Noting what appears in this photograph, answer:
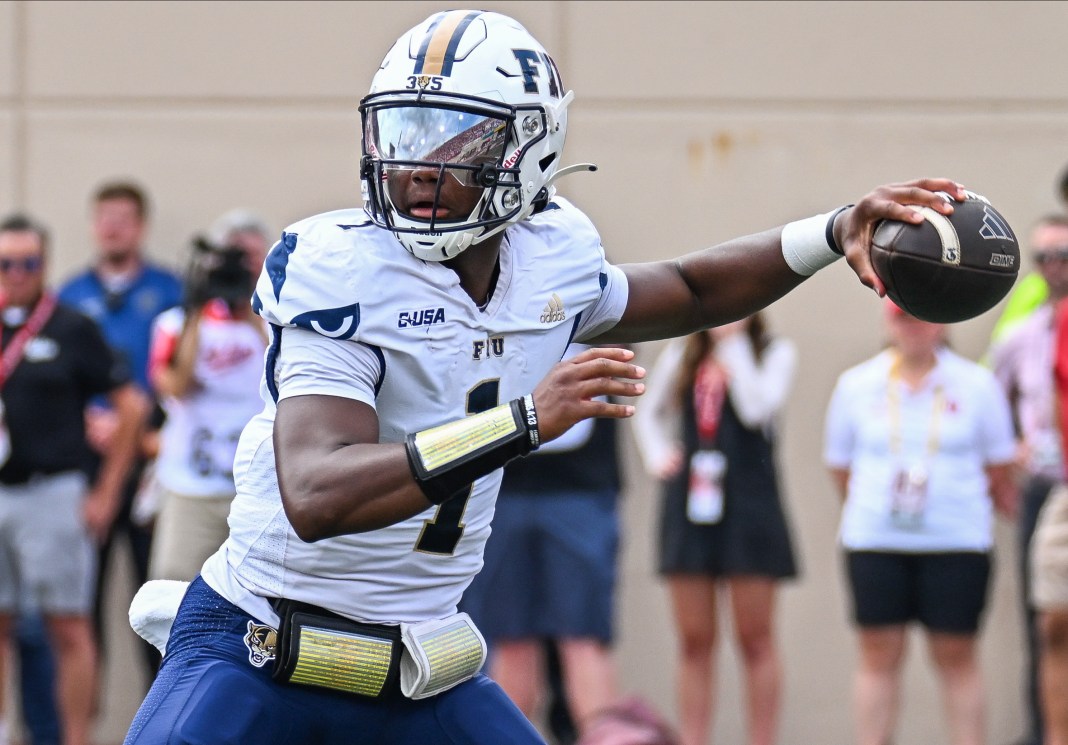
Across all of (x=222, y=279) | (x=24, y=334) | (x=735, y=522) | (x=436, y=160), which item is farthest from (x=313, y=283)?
(x=24, y=334)

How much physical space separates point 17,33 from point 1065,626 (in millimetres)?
4957

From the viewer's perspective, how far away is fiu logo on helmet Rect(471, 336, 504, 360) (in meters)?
3.00

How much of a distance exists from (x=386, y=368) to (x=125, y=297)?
165 inches

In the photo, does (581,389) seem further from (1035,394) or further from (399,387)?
(1035,394)

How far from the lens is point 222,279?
613 cm

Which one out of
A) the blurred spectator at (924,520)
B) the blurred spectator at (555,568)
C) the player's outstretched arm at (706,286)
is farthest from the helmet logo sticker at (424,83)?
the blurred spectator at (924,520)

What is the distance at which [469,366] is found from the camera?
3002mm

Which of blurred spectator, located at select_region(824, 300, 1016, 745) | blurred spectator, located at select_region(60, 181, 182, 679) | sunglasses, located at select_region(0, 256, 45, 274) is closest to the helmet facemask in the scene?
blurred spectator, located at select_region(824, 300, 1016, 745)

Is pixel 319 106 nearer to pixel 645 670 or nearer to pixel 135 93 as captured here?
pixel 135 93

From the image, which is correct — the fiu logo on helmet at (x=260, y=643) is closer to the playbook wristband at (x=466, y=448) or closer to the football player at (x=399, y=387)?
the football player at (x=399, y=387)

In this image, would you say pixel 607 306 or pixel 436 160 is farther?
pixel 607 306

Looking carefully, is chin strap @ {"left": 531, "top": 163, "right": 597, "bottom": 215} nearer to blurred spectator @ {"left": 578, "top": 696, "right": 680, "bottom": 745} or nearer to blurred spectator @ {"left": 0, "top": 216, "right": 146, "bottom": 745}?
blurred spectator @ {"left": 578, "top": 696, "right": 680, "bottom": 745}

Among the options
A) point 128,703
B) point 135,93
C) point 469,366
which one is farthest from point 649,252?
point 469,366

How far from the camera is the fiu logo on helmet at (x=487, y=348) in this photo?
9.86 feet
